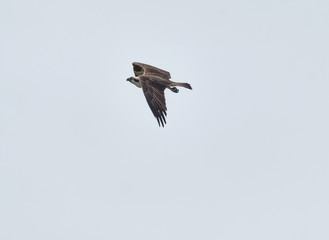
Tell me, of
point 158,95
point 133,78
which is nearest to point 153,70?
point 133,78

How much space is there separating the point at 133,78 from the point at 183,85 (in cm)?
255

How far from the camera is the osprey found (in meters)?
41.0

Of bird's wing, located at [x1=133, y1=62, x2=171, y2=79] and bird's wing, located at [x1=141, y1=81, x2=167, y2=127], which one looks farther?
bird's wing, located at [x1=133, y1=62, x2=171, y2=79]

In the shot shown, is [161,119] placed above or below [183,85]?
below

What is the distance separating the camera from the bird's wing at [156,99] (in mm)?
40812

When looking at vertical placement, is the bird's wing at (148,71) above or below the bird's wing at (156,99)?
above

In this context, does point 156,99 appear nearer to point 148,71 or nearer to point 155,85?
point 155,85

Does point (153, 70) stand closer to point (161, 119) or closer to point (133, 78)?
point (133, 78)

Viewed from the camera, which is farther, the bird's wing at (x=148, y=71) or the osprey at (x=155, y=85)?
the bird's wing at (x=148, y=71)

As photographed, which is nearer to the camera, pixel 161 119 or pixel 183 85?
pixel 161 119

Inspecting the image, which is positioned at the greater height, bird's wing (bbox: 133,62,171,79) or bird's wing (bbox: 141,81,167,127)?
bird's wing (bbox: 133,62,171,79)

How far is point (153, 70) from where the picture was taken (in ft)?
153

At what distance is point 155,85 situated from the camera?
42.9 m

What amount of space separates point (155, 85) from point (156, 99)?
4.57 feet
